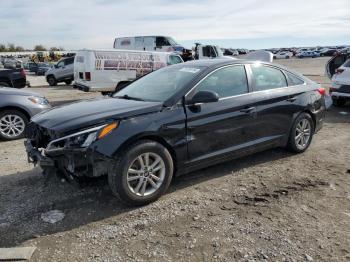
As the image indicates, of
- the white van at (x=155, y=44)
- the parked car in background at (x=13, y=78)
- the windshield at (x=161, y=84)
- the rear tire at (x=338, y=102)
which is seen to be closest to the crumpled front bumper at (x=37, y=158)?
the windshield at (x=161, y=84)

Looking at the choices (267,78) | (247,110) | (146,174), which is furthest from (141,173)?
(267,78)

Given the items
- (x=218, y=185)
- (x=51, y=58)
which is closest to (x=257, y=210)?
(x=218, y=185)

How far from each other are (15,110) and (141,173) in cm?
456

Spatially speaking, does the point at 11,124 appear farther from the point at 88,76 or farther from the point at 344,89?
the point at 344,89

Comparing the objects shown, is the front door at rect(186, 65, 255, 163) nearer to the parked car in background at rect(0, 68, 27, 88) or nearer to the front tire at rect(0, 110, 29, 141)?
the front tire at rect(0, 110, 29, 141)

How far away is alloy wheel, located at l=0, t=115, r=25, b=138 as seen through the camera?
7.64 metres

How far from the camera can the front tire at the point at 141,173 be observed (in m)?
4.05

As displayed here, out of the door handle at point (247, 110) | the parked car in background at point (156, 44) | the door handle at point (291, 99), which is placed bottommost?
the door handle at point (247, 110)

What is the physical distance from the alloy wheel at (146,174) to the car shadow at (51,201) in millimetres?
267

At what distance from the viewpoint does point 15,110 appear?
7.70 meters

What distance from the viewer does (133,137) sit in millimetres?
4117

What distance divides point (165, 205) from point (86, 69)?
34.0 ft

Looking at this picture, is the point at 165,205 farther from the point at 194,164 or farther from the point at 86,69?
the point at 86,69

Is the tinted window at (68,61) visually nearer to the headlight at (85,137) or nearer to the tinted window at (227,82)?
the tinted window at (227,82)
